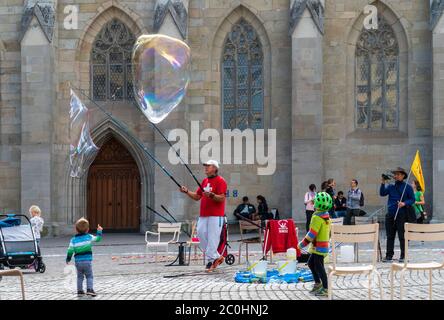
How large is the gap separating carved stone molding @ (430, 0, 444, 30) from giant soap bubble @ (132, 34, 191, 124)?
12673mm

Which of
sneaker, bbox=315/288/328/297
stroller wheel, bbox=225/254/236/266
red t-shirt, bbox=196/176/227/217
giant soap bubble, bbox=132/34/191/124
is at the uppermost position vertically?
giant soap bubble, bbox=132/34/191/124

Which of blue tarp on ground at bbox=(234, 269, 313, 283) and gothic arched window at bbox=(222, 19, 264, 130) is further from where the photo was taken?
gothic arched window at bbox=(222, 19, 264, 130)

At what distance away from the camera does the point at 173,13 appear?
29922 mm

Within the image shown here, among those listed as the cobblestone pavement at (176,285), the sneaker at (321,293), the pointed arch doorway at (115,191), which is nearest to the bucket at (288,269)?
the cobblestone pavement at (176,285)

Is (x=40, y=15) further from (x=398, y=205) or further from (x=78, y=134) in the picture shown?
(x=398, y=205)

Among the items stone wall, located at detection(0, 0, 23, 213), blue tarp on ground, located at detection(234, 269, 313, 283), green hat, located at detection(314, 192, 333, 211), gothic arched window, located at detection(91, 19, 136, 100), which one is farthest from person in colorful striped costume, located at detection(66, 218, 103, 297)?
gothic arched window, located at detection(91, 19, 136, 100)

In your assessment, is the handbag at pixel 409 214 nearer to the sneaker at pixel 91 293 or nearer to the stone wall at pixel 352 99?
the sneaker at pixel 91 293

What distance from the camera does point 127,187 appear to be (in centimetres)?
3219

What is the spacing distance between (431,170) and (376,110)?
2665mm

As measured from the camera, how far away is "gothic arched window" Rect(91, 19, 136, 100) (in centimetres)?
3162

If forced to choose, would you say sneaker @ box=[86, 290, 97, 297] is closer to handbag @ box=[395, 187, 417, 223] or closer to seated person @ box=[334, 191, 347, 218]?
handbag @ box=[395, 187, 417, 223]
